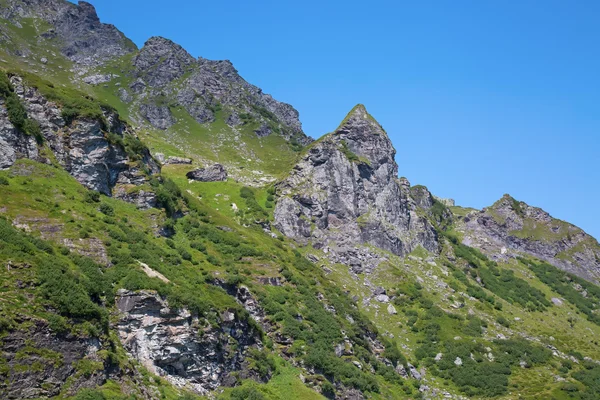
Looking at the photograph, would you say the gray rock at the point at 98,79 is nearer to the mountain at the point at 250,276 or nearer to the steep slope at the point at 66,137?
the mountain at the point at 250,276

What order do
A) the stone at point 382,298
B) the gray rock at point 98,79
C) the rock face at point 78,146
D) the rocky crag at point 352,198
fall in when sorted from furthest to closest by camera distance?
the gray rock at point 98,79 → the rocky crag at point 352,198 → the stone at point 382,298 → the rock face at point 78,146

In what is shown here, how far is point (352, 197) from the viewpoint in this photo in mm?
111875

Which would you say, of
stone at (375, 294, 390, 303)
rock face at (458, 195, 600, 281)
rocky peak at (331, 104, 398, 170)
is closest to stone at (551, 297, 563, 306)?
rock face at (458, 195, 600, 281)

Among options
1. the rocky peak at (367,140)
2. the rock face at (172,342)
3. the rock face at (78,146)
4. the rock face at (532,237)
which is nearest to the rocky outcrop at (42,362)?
the rock face at (172,342)

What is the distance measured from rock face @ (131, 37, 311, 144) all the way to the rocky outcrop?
133 m

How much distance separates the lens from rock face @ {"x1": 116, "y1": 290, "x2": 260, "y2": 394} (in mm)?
43594

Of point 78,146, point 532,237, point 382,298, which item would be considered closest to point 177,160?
point 78,146

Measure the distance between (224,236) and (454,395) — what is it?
42.4 metres

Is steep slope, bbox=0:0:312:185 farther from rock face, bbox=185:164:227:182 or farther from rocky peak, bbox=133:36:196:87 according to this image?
rock face, bbox=185:164:227:182

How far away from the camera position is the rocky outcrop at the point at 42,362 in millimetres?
30547

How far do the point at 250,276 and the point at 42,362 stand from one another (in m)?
38.7

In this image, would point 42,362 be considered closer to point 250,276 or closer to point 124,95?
point 250,276

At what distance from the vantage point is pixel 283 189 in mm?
112875

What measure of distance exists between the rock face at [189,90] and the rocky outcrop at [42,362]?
13345cm
